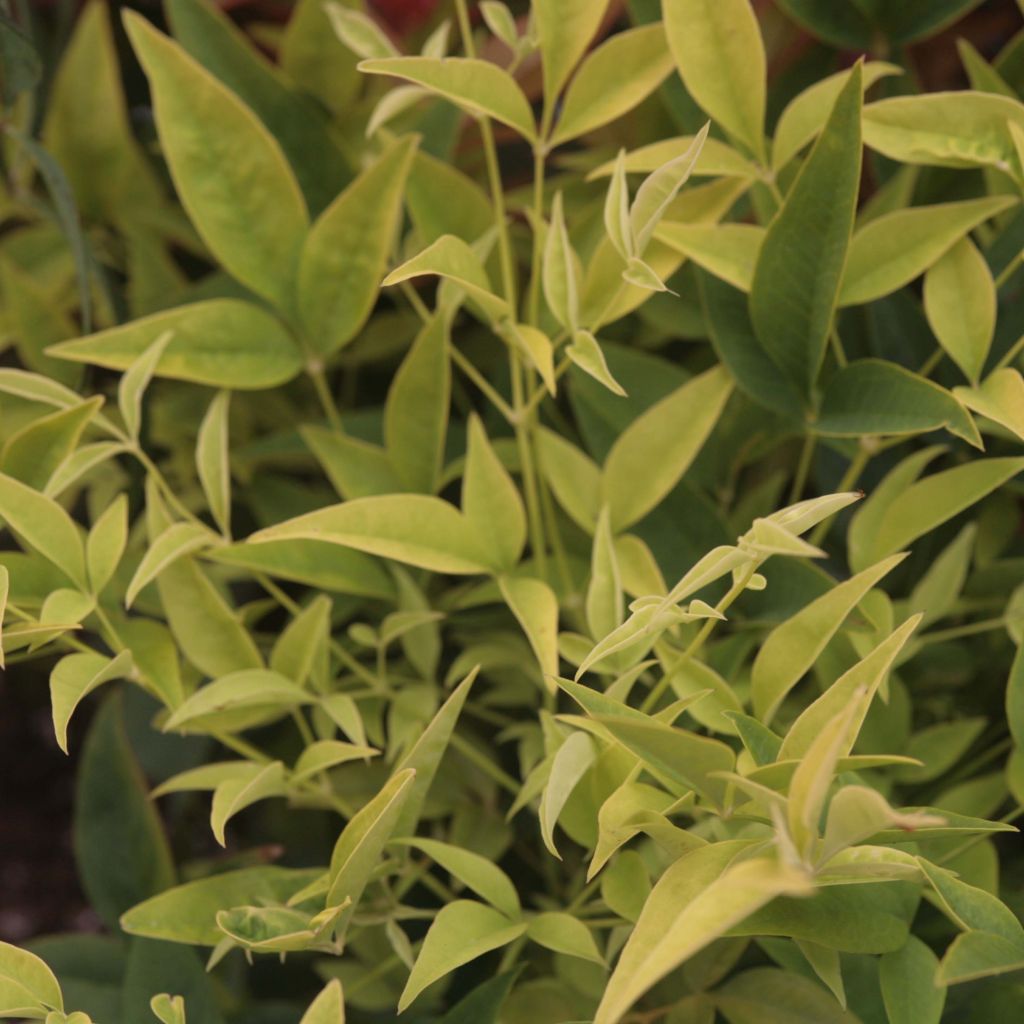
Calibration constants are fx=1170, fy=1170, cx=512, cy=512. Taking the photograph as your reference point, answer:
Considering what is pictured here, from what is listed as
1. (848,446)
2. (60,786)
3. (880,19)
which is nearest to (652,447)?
(848,446)

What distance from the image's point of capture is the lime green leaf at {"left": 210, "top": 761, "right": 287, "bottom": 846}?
0.26 metres

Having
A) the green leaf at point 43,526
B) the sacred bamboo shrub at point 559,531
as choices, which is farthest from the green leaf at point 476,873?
the green leaf at point 43,526

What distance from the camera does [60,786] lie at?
58cm

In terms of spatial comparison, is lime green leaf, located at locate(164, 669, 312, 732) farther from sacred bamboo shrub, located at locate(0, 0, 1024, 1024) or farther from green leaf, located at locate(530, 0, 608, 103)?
green leaf, located at locate(530, 0, 608, 103)

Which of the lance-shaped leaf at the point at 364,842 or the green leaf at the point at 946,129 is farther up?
the green leaf at the point at 946,129

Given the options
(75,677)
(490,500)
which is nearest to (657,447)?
(490,500)

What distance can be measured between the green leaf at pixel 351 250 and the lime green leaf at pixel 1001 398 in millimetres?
161

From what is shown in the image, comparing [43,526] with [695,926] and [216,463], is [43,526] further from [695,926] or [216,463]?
[695,926]

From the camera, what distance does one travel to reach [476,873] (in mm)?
281

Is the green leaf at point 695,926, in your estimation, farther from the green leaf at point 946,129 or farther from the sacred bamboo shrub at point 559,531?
the green leaf at point 946,129

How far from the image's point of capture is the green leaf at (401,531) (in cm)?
27

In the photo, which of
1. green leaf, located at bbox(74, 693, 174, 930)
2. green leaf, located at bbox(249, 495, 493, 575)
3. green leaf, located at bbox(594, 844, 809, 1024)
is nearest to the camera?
green leaf, located at bbox(594, 844, 809, 1024)

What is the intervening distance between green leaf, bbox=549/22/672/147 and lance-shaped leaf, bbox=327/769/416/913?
18 cm

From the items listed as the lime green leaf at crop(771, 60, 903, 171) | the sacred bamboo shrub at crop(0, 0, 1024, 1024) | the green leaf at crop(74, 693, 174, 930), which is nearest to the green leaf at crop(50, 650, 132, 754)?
the sacred bamboo shrub at crop(0, 0, 1024, 1024)
